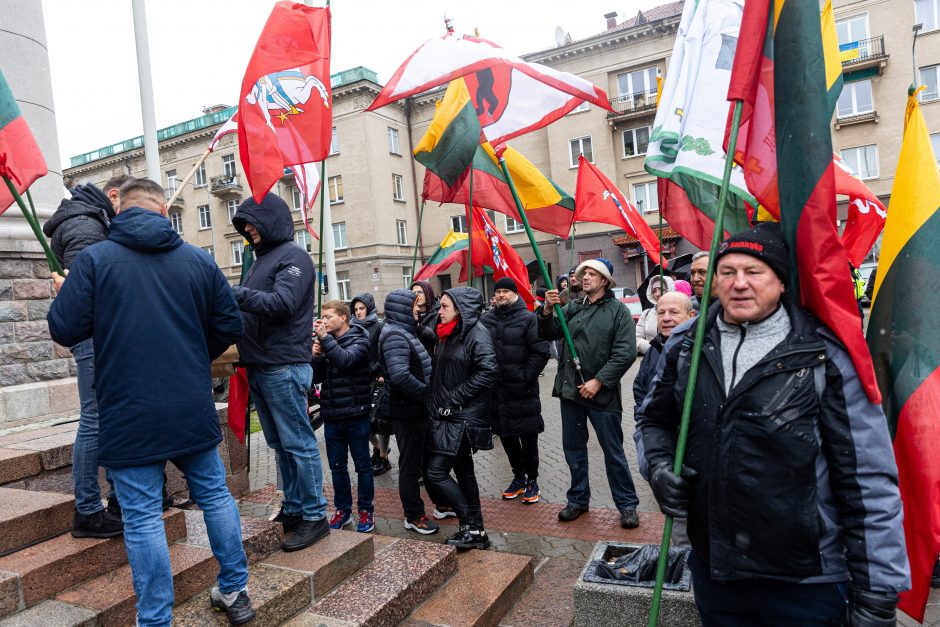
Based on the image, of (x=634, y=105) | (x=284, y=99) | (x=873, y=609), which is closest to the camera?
(x=873, y=609)

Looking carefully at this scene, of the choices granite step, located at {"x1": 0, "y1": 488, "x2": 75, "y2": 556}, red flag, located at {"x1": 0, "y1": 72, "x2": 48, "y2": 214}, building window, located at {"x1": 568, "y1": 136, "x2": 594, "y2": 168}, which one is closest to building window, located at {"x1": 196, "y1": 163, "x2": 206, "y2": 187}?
building window, located at {"x1": 568, "y1": 136, "x2": 594, "y2": 168}

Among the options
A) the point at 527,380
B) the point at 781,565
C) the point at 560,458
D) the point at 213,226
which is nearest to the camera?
the point at 781,565

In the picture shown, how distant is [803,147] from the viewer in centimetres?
227

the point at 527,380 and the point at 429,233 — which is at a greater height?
the point at 429,233

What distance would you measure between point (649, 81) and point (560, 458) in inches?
1063

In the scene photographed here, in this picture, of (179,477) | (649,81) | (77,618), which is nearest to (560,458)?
(179,477)

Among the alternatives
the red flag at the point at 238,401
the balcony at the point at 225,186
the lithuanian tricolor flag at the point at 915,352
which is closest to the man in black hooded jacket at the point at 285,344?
the red flag at the point at 238,401

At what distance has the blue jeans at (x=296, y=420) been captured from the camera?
12.4 ft

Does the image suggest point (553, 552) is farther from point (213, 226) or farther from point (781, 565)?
point (213, 226)

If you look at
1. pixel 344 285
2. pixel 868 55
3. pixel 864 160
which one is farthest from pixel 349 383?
pixel 344 285

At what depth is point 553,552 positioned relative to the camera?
453cm

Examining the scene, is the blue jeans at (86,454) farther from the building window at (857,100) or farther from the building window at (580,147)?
the building window at (857,100)

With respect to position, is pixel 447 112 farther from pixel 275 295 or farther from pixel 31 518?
pixel 31 518

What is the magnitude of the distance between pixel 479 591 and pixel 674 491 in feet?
6.74
